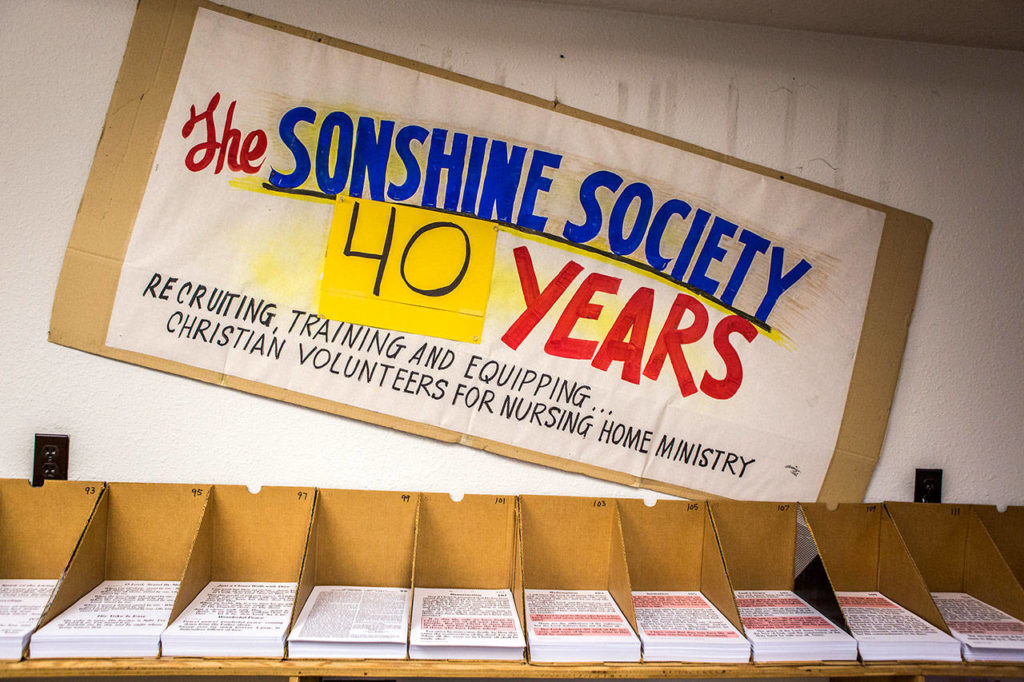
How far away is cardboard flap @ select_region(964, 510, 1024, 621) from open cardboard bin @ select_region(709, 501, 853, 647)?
486mm

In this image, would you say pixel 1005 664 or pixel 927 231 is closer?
pixel 1005 664

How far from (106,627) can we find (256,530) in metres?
0.36

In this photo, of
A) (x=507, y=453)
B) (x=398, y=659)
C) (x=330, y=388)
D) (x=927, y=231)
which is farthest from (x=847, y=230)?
(x=398, y=659)

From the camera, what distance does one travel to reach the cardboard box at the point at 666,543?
1.72 meters

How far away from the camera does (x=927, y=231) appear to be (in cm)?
186

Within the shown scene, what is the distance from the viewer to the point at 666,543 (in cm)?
174

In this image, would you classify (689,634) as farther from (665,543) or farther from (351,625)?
(351,625)

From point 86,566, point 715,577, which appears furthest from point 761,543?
point 86,566

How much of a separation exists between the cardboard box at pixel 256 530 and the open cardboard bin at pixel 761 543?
3.52 ft

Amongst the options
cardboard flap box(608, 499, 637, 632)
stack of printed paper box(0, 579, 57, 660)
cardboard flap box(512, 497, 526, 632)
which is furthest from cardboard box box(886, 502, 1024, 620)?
stack of printed paper box(0, 579, 57, 660)

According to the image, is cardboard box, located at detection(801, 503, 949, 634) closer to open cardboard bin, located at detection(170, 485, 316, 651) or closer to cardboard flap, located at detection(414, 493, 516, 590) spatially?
cardboard flap, located at detection(414, 493, 516, 590)

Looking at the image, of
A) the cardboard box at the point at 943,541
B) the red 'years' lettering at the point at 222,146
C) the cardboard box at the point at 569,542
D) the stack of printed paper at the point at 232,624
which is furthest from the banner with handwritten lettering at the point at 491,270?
the stack of printed paper at the point at 232,624

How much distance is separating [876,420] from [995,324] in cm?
46

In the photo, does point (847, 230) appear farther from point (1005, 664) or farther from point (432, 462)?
point (432, 462)
